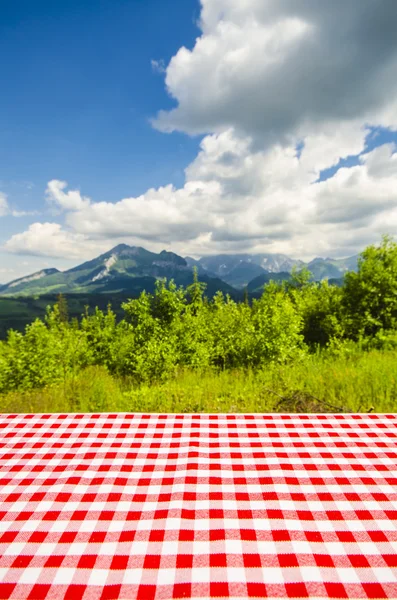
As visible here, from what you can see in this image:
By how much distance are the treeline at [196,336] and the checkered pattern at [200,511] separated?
6.19 meters

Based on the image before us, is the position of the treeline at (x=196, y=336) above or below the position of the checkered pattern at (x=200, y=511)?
below

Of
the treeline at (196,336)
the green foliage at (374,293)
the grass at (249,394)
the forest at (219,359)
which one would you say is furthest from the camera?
the green foliage at (374,293)

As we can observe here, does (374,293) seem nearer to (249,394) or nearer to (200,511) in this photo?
(249,394)

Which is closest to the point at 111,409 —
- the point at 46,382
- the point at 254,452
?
the point at 46,382

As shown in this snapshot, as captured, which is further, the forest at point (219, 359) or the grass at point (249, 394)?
the forest at point (219, 359)

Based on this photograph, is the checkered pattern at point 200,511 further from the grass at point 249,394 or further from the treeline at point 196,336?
the treeline at point 196,336

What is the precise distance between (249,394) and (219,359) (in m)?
4.28

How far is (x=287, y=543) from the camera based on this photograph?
121cm

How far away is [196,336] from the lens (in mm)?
10242

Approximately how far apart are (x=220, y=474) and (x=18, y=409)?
→ 5.46 m

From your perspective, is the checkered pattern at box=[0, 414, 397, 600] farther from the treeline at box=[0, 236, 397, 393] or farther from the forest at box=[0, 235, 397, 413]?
the treeline at box=[0, 236, 397, 393]

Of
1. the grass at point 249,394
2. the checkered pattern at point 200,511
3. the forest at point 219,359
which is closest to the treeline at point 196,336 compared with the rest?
the forest at point 219,359

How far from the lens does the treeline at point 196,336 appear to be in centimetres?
864

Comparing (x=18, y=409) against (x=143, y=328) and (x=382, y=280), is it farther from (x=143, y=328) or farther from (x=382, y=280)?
(x=382, y=280)
